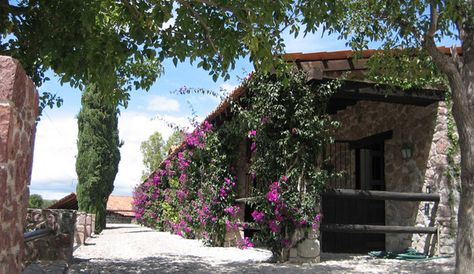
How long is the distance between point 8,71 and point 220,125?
9.06 meters

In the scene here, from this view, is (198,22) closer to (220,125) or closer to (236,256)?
(236,256)

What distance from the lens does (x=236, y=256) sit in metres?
8.64

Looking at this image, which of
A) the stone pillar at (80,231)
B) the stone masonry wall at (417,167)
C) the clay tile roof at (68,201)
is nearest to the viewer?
the stone masonry wall at (417,167)

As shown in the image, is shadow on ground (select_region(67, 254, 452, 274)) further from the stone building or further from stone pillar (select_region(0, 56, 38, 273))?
stone pillar (select_region(0, 56, 38, 273))

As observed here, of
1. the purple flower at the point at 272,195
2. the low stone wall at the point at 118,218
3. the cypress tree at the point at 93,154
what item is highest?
the cypress tree at the point at 93,154

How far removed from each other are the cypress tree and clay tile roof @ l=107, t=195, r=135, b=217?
940 inches

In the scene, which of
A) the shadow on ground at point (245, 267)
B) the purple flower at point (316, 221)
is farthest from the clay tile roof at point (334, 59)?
the shadow on ground at point (245, 267)

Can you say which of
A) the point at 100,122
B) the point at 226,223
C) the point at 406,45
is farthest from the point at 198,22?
the point at 100,122

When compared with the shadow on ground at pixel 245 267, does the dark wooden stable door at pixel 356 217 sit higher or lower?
higher

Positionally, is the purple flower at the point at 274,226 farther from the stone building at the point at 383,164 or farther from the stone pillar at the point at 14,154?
the stone pillar at the point at 14,154

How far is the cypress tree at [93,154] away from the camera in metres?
17.5

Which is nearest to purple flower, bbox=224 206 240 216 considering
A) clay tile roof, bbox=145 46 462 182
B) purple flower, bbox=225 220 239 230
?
purple flower, bbox=225 220 239 230

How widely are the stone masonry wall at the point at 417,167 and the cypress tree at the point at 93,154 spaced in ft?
35.7

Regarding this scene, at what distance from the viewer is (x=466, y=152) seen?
205 inches
